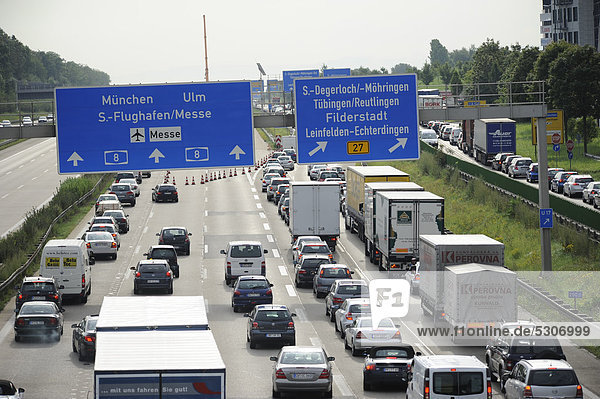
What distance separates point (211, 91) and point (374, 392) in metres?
11.4

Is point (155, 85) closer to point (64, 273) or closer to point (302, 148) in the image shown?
point (302, 148)

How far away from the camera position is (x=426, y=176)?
85.6 m

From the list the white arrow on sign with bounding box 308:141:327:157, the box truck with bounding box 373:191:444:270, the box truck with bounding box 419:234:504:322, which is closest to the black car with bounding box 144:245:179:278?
the box truck with bounding box 373:191:444:270

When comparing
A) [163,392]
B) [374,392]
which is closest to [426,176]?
[374,392]

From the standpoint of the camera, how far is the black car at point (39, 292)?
3959 cm

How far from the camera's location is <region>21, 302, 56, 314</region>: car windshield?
3600cm

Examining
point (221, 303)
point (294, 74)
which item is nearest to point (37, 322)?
point (221, 303)

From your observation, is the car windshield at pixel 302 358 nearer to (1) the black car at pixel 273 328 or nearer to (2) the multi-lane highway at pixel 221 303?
(2) the multi-lane highway at pixel 221 303

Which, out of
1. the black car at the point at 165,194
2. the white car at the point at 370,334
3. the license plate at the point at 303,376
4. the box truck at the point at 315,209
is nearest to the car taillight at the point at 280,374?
the license plate at the point at 303,376

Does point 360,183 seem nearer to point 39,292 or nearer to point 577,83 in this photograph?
point 39,292

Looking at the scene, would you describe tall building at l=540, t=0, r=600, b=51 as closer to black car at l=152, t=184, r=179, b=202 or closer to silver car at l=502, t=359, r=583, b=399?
black car at l=152, t=184, r=179, b=202

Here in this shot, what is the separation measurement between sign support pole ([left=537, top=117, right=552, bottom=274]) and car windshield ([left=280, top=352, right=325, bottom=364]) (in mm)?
14671

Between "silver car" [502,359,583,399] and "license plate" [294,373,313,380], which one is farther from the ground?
"silver car" [502,359,583,399]

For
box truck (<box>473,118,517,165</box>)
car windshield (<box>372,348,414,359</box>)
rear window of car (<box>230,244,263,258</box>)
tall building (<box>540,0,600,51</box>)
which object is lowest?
car windshield (<box>372,348,414,359</box>)
